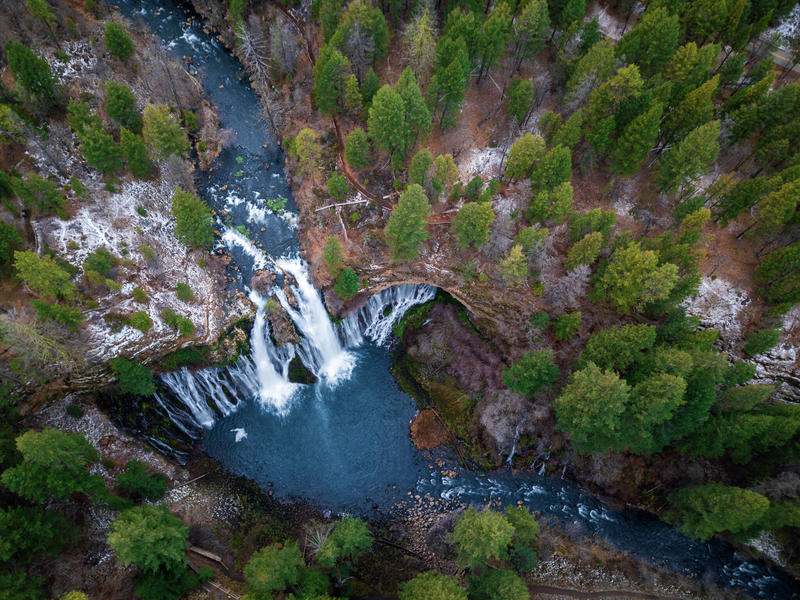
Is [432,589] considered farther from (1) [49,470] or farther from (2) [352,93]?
(2) [352,93]

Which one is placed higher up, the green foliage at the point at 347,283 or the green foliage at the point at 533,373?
the green foliage at the point at 347,283

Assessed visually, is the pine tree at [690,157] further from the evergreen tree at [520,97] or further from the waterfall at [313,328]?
the waterfall at [313,328]

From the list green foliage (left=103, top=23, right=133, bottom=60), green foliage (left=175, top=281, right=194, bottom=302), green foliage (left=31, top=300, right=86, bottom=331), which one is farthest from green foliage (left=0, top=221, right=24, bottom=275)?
green foliage (left=103, top=23, right=133, bottom=60)

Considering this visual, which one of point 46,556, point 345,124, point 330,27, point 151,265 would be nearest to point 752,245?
point 345,124

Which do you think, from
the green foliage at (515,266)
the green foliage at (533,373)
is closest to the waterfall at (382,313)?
the green foliage at (515,266)

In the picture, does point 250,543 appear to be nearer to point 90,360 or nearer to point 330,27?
point 90,360

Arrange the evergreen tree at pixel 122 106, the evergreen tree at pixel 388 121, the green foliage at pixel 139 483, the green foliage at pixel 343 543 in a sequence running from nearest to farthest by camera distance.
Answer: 1. the green foliage at pixel 343 543
2. the green foliage at pixel 139 483
3. the evergreen tree at pixel 388 121
4. the evergreen tree at pixel 122 106
